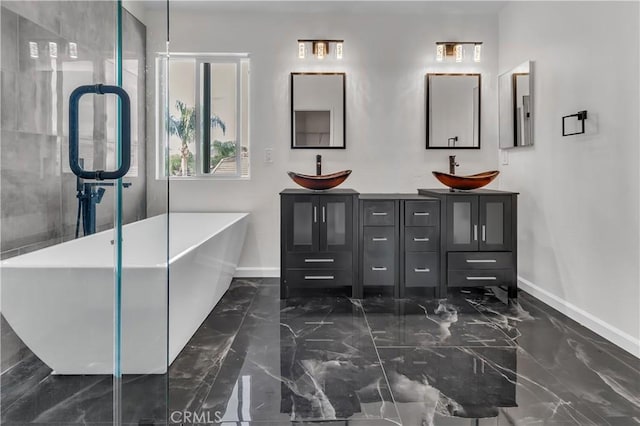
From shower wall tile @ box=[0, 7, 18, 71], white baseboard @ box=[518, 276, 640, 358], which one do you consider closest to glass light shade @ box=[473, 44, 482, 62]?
white baseboard @ box=[518, 276, 640, 358]

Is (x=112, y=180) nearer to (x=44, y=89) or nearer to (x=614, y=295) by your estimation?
(x=44, y=89)

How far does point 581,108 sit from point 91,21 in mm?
2875

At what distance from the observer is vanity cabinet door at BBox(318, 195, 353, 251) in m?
3.39

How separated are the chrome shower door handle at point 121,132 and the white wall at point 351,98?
285 cm

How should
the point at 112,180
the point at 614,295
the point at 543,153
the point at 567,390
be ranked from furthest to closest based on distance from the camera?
the point at 543,153, the point at 614,295, the point at 567,390, the point at 112,180

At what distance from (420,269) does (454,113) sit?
1665 mm

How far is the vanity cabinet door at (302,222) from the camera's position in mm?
3373

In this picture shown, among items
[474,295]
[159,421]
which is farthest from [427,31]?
[159,421]

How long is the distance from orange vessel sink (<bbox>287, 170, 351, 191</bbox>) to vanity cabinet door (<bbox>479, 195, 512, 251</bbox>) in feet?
3.77

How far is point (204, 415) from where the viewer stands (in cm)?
175

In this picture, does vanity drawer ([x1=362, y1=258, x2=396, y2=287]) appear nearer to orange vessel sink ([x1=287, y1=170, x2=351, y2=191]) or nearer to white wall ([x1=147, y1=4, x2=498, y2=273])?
orange vessel sink ([x1=287, y1=170, x2=351, y2=191])

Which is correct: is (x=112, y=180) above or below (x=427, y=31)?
below

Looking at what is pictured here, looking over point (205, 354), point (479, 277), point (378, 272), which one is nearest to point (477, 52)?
point (479, 277)

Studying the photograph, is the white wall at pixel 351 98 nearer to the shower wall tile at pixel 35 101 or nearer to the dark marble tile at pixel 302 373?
the dark marble tile at pixel 302 373
